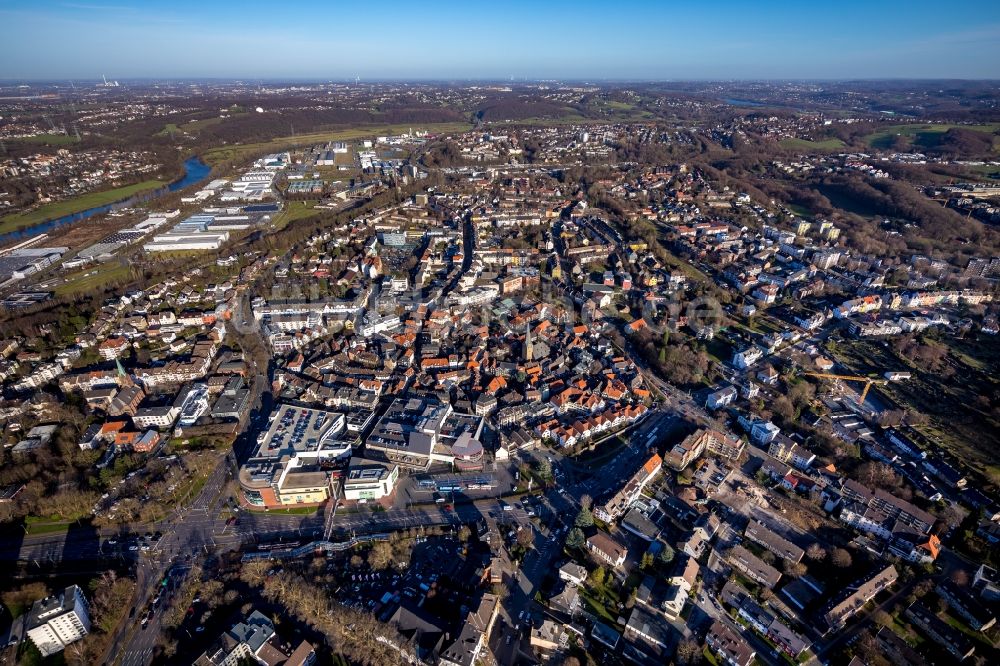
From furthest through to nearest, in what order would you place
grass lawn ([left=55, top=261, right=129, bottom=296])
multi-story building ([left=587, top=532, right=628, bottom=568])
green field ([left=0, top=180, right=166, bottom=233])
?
green field ([left=0, top=180, right=166, bottom=233]) < grass lawn ([left=55, top=261, right=129, bottom=296]) < multi-story building ([left=587, top=532, right=628, bottom=568])

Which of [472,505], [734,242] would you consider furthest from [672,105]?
[472,505]

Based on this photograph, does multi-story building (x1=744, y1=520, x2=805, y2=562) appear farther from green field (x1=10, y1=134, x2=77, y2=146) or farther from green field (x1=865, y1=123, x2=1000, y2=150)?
green field (x1=10, y1=134, x2=77, y2=146)

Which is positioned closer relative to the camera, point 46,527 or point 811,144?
point 46,527

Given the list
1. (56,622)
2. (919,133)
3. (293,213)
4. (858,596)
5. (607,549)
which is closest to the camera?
(56,622)

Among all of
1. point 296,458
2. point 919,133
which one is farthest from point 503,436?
point 919,133

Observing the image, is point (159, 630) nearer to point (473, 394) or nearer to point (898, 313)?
point (473, 394)

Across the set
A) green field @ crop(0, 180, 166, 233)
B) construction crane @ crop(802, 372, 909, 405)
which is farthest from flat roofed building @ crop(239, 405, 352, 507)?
green field @ crop(0, 180, 166, 233)

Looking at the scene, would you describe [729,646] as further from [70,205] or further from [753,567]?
[70,205]
